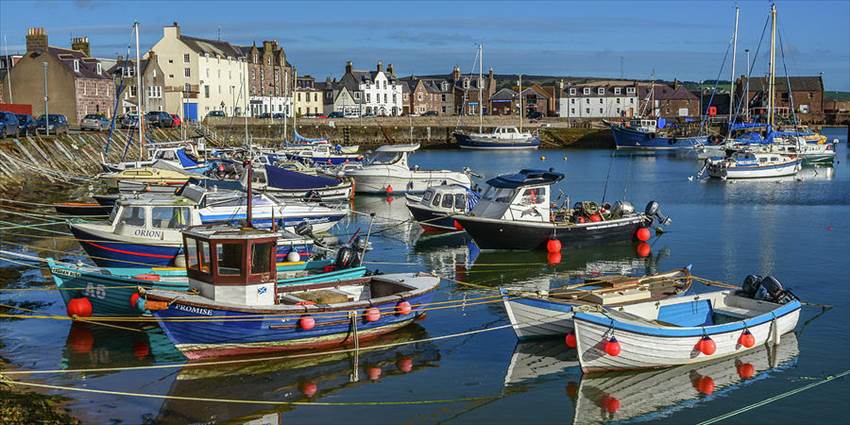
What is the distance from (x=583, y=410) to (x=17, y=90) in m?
73.5

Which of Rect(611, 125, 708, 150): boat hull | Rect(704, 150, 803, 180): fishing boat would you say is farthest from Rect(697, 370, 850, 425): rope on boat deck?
Rect(611, 125, 708, 150): boat hull

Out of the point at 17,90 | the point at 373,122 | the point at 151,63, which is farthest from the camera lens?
the point at 373,122

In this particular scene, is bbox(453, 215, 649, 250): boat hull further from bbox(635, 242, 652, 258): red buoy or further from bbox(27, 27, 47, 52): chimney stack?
bbox(27, 27, 47, 52): chimney stack

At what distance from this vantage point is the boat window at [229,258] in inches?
682

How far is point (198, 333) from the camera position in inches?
689

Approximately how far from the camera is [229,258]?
17.4 metres

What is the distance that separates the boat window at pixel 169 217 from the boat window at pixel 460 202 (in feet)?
40.7

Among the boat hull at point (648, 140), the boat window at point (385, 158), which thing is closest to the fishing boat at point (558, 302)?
the boat window at point (385, 158)

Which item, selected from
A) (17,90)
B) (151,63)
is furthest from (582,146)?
(17,90)

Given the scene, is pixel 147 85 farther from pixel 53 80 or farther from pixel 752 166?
pixel 752 166

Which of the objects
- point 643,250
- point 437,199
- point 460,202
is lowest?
point 643,250

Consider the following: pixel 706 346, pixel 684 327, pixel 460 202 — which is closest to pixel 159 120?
pixel 460 202

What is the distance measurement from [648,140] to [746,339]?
8213 cm

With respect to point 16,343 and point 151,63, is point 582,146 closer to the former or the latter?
point 151,63
